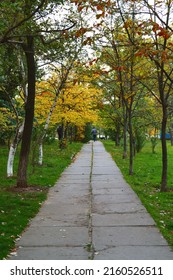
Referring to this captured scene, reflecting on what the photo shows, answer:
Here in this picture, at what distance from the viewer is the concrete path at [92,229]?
16.2ft

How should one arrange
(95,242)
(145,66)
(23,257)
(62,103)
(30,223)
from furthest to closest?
(62,103) < (145,66) < (30,223) < (95,242) < (23,257)

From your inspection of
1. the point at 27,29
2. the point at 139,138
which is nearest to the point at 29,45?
the point at 27,29

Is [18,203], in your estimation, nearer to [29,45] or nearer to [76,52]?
[29,45]

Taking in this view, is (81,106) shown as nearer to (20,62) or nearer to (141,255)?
(20,62)

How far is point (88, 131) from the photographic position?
1743 inches

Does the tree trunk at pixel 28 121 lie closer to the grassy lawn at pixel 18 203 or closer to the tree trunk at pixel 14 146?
the grassy lawn at pixel 18 203

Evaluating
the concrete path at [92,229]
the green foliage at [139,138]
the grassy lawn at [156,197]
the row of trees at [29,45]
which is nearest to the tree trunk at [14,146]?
the row of trees at [29,45]

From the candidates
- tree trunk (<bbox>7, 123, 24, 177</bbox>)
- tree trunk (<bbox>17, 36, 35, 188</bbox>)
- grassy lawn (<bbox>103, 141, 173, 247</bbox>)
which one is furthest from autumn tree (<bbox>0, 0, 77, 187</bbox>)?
grassy lawn (<bbox>103, 141, 173, 247</bbox>)

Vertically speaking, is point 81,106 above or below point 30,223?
above

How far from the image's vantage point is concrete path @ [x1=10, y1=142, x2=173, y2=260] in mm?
4945

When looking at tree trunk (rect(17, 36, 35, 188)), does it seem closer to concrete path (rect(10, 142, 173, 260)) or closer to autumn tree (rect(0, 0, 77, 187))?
autumn tree (rect(0, 0, 77, 187))

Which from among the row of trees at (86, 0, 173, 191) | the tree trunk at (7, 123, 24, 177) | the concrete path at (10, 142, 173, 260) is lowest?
the concrete path at (10, 142, 173, 260)
